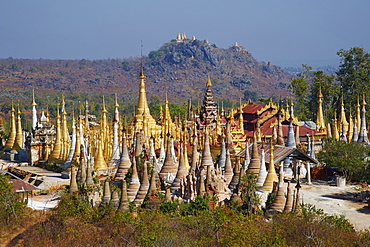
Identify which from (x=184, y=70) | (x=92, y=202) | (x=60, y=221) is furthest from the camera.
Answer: (x=184, y=70)

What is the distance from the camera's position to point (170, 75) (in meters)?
150

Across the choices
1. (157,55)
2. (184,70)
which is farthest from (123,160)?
(157,55)

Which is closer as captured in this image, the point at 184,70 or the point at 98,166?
the point at 98,166

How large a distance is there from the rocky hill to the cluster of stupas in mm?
88049

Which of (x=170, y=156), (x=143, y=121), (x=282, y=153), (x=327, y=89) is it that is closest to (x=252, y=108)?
(x=327, y=89)

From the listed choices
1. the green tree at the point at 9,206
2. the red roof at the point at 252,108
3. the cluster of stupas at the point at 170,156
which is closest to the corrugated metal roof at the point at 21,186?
the cluster of stupas at the point at 170,156

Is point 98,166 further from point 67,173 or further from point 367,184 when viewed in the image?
point 367,184

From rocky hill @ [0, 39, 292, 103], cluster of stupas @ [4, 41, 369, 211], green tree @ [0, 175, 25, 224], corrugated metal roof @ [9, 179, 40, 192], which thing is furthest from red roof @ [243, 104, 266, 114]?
rocky hill @ [0, 39, 292, 103]

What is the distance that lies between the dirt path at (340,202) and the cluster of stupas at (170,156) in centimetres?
109

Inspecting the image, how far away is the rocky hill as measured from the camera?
136 m

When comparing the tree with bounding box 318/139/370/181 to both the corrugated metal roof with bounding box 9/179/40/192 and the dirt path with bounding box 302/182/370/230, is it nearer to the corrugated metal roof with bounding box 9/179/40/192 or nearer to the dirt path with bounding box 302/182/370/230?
the dirt path with bounding box 302/182/370/230

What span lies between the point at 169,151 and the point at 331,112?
32.1 meters

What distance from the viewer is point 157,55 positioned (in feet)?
545

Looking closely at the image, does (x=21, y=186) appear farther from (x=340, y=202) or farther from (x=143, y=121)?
(x=340, y=202)
